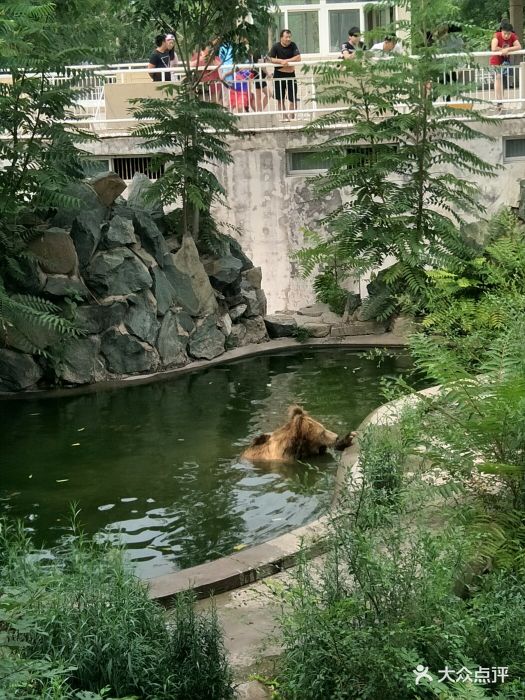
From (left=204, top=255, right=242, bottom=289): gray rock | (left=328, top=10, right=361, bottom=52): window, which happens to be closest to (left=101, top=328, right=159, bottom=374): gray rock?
(left=204, top=255, right=242, bottom=289): gray rock

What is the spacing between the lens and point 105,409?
36.0ft

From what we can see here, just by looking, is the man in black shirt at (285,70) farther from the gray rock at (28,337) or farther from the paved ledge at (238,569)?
the paved ledge at (238,569)

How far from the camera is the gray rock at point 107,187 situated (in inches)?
519

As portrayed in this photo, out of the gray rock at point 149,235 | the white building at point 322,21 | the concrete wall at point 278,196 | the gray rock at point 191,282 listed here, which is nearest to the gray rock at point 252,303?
the gray rock at point 191,282

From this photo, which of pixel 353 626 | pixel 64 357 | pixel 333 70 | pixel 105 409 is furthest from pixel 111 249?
pixel 353 626

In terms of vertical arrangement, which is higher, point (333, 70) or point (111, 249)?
point (333, 70)

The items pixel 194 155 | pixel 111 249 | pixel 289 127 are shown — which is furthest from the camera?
pixel 289 127

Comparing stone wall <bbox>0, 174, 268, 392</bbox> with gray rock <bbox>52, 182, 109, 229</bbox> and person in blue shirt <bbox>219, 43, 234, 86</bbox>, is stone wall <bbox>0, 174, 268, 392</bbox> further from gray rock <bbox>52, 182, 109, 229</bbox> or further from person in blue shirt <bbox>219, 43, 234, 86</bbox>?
person in blue shirt <bbox>219, 43, 234, 86</bbox>

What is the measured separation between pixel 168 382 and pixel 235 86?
267 inches

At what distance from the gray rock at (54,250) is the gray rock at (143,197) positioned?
1.60 m

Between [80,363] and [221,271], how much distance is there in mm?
2919

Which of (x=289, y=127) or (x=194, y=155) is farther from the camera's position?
(x=289, y=127)

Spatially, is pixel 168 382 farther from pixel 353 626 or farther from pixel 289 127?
pixel 353 626

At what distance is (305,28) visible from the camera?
22297 mm
